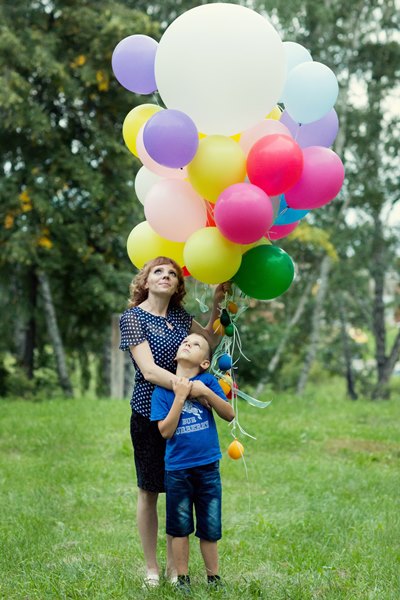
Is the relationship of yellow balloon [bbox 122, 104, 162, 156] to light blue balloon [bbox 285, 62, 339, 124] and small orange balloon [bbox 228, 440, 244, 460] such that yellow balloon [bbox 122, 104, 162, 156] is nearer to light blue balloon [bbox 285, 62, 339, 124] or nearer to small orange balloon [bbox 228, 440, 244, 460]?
light blue balloon [bbox 285, 62, 339, 124]

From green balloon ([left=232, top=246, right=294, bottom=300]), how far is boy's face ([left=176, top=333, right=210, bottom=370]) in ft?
1.32

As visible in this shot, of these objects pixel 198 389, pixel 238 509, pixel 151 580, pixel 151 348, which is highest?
pixel 151 348

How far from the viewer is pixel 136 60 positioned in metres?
3.91

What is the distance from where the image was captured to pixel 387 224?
659 inches

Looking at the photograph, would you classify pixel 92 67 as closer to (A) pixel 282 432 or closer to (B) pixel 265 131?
(A) pixel 282 432

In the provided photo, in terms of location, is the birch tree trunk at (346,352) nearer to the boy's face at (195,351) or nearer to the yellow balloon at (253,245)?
the yellow balloon at (253,245)

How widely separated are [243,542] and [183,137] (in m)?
2.60

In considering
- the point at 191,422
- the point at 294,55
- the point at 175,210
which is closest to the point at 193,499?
the point at 191,422

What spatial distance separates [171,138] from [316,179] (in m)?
0.74

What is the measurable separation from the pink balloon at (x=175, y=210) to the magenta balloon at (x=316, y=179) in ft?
1.48

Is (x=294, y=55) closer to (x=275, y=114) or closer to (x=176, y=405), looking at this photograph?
(x=275, y=114)

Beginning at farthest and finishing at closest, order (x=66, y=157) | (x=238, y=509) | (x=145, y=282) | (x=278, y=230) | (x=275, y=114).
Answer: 1. (x=66, y=157)
2. (x=238, y=509)
3. (x=278, y=230)
4. (x=275, y=114)
5. (x=145, y=282)

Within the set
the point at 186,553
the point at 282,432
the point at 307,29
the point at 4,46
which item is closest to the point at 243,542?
the point at 186,553

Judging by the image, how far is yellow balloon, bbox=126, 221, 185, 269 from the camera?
396 cm
